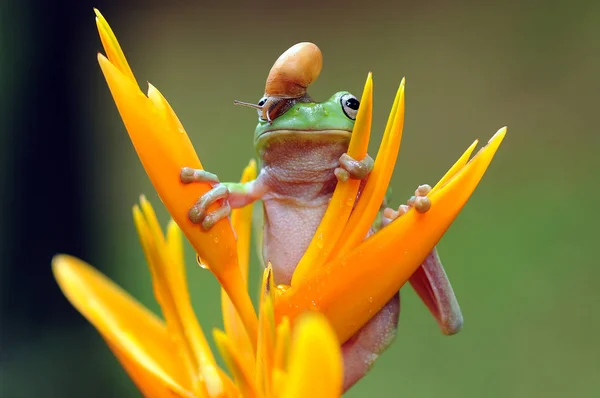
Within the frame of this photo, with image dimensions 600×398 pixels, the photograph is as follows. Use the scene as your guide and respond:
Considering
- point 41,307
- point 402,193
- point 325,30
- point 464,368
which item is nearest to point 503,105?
point 402,193

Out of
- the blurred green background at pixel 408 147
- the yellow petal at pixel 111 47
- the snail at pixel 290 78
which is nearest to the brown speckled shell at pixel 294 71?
the snail at pixel 290 78

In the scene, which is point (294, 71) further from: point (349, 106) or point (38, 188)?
point (38, 188)

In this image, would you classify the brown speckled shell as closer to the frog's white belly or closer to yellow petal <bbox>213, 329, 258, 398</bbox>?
the frog's white belly

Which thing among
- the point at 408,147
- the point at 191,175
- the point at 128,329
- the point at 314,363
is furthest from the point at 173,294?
the point at 408,147

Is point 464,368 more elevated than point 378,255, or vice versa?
point 378,255

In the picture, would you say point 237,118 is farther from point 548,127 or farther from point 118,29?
point 548,127

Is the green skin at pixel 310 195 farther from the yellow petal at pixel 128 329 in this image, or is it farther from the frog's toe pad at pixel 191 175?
the yellow petal at pixel 128 329

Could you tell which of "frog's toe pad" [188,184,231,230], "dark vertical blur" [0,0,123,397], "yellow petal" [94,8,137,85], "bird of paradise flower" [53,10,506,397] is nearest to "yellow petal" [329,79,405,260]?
"bird of paradise flower" [53,10,506,397]

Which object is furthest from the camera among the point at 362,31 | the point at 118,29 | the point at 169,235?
the point at 118,29
